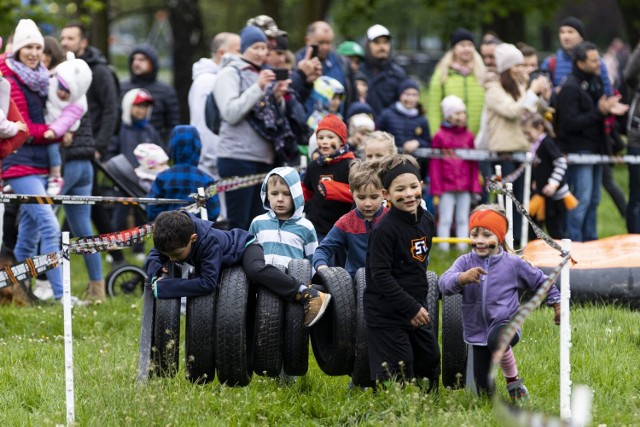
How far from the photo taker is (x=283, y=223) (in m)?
8.23

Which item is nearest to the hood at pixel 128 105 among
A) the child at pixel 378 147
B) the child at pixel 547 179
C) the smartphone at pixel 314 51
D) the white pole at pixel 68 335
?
the smartphone at pixel 314 51

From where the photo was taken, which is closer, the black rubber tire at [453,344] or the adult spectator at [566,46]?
the black rubber tire at [453,344]

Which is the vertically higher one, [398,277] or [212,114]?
[212,114]

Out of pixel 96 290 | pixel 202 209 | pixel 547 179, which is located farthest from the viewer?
pixel 547 179

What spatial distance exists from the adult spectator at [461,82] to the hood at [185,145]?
14.3 ft

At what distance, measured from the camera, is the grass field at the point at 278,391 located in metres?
6.74

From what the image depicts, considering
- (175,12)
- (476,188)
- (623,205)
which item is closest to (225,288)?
(476,188)

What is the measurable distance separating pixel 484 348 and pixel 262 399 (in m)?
1.41

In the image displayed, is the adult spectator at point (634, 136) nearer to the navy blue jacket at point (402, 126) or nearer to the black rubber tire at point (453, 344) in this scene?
the navy blue jacket at point (402, 126)

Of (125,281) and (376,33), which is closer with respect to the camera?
(125,281)

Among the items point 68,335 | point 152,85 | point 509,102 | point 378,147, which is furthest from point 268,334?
point 152,85

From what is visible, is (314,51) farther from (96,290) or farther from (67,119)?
(96,290)

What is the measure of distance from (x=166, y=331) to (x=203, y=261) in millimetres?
486

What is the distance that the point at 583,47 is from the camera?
13.0m
